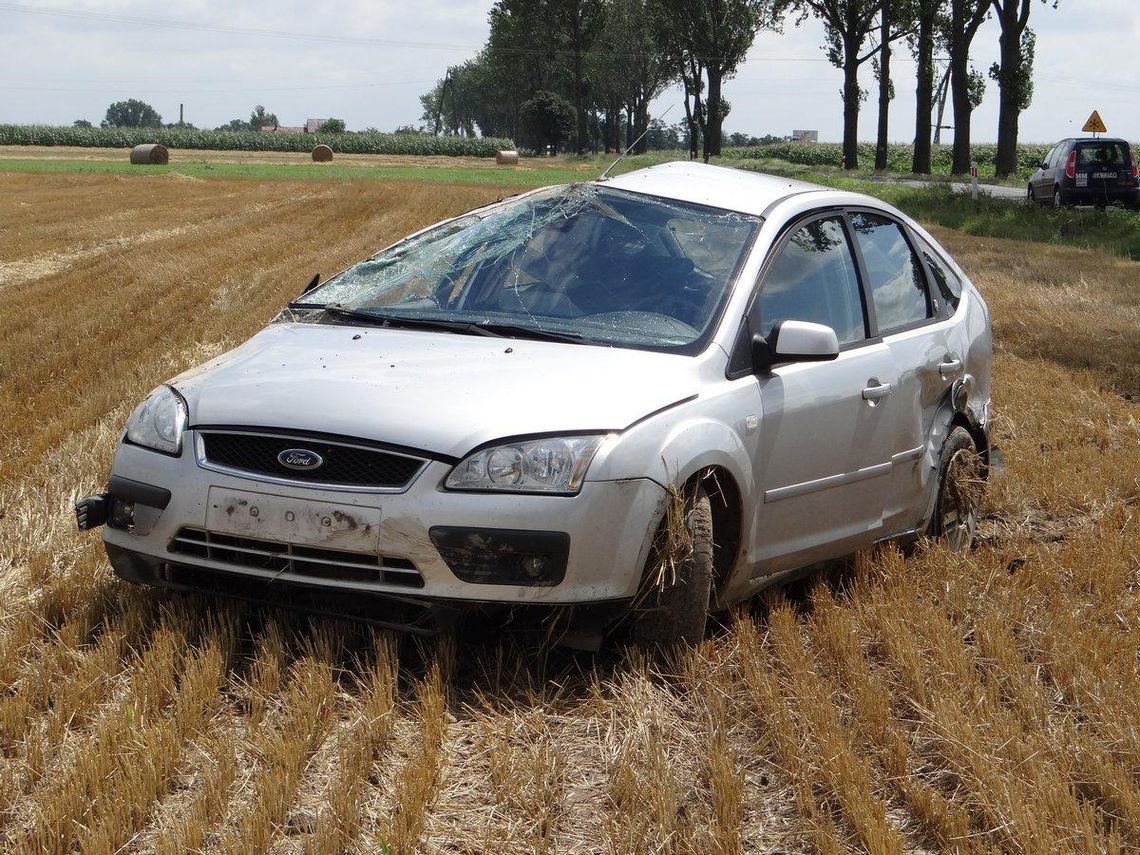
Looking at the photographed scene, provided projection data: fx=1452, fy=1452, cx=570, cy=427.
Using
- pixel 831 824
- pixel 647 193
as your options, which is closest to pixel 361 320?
pixel 647 193

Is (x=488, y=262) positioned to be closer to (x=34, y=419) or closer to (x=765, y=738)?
(x=765, y=738)

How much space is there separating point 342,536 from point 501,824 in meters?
1.08

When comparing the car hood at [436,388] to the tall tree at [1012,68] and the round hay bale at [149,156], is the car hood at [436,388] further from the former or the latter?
the round hay bale at [149,156]

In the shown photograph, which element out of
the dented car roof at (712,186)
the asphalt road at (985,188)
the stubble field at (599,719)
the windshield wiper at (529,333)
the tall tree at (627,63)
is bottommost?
the stubble field at (599,719)

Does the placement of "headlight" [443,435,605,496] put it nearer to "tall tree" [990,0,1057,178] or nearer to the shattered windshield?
the shattered windshield

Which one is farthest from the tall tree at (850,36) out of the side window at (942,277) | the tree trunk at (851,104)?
the side window at (942,277)

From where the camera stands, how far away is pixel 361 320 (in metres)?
5.14

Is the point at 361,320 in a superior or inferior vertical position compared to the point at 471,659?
superior

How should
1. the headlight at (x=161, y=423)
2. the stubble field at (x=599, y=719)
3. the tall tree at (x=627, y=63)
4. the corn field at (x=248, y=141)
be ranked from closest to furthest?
the stubble field at (x=599, y=719), the headlight at (x=161, y=423), the corn field at (x=248, y=141), the tall tree at (x=627, y=63)

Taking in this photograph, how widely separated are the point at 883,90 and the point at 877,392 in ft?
184

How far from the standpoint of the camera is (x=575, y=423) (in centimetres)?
408

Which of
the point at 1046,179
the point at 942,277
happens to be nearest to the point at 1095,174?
the point at 1046,179

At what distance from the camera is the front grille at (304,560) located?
4051 mm

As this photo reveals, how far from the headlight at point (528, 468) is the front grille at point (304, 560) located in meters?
0.29
